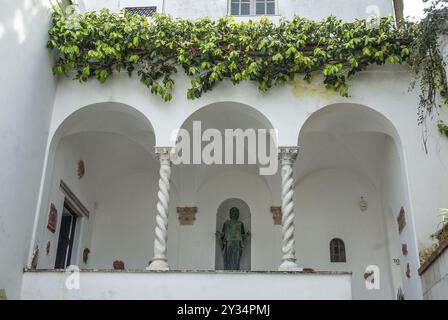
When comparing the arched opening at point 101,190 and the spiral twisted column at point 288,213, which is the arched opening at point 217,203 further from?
the spiral twisted column at point 288,213

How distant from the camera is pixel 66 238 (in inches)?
414

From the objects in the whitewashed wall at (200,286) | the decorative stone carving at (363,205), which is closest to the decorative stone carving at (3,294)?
the whitewashed wall at (200,286)

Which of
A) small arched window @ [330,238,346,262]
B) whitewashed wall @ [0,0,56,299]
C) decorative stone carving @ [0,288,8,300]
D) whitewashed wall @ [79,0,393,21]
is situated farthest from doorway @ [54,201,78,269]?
small arched window @ [330,238,346,262]

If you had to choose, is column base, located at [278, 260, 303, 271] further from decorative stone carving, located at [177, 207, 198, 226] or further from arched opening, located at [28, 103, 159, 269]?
decorative stone carving, located at [177, 207, 198, 226]

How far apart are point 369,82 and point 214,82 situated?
8.41ft

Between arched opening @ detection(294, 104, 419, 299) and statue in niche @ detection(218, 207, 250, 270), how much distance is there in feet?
3.89

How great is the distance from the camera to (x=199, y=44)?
28.7ft

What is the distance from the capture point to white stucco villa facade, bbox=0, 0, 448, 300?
7535 millimetres

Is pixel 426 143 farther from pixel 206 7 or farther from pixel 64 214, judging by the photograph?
pixel 64 214

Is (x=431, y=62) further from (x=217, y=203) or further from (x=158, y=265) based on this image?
(x=217, y=203)

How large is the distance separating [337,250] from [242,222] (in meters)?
2.01
